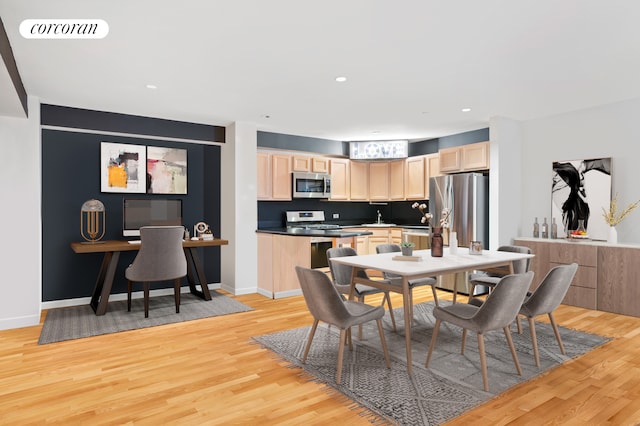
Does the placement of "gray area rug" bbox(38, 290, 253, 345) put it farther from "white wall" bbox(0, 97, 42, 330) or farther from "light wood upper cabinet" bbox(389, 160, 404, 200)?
"light wood upper cabinet" bbox(389, 160, 404, 200)

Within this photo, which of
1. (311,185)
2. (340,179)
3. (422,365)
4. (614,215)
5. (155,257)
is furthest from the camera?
(340,179)

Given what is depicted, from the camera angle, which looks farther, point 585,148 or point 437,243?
point 585,148

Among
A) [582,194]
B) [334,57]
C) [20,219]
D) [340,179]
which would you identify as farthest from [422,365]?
[340,179]

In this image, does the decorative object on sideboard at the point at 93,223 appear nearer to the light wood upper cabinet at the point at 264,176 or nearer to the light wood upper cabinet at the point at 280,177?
the light wood upper cabinet at the point at 264,176

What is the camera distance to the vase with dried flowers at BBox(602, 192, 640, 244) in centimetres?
482

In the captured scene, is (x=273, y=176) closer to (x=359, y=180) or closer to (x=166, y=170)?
(x=166, y=170)

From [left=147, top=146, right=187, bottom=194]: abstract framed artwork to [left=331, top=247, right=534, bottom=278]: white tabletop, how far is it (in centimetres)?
319

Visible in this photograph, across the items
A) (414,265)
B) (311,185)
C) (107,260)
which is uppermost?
(311,185)

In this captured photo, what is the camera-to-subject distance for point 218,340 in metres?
3.86

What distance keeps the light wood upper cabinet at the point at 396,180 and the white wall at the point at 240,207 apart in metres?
2.86

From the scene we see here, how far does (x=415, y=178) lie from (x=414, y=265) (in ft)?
13.8

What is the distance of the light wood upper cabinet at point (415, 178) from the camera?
23.3 ft

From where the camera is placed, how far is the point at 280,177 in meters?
6.59

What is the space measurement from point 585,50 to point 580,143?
2484mm
